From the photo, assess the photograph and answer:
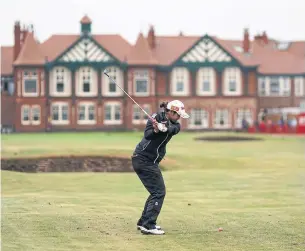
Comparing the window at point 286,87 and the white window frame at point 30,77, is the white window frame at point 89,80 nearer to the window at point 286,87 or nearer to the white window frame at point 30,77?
the white window frame at point 30,77

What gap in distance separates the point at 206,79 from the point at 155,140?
83.1 m

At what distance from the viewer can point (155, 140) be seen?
51.0 feet

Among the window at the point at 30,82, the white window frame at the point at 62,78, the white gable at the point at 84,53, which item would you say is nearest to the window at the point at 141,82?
the white gable at the point at 84,53

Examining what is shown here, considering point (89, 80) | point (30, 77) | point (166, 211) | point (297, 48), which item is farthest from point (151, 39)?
point (166, 211)

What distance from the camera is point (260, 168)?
35.3 m

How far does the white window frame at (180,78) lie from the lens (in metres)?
97.3

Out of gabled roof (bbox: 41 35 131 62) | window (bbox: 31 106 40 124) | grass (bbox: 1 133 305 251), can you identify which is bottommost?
grass (bbox: 1 133 305 251)

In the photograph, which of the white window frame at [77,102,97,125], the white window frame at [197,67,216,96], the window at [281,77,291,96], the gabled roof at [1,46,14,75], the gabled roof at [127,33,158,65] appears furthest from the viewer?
the window at [281,77,291,96]

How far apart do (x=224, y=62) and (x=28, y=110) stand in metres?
20.6

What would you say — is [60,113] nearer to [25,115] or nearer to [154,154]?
[25,115]

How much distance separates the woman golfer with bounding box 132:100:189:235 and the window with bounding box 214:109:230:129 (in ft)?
268

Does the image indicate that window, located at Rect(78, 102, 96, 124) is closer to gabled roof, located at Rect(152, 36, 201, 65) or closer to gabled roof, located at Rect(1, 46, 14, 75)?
gabled roof, located at Rect(152, 36, 201, 65)

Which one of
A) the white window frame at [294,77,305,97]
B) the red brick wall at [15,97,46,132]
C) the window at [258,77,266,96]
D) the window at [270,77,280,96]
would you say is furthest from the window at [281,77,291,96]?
the red brick wall at [15,97,46,132]

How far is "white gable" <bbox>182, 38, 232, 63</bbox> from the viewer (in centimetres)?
9612
